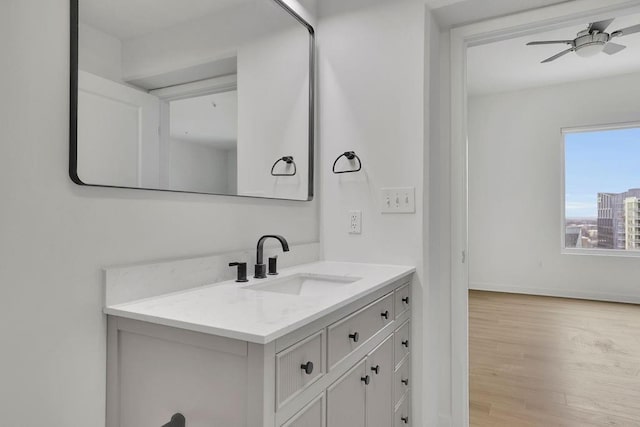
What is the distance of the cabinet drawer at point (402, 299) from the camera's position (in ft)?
5.49

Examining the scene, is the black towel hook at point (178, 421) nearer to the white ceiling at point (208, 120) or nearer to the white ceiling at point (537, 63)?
the white ceiling at point (208, 120)

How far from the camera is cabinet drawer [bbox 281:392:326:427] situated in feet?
3.17

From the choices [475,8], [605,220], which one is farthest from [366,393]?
[605,220]

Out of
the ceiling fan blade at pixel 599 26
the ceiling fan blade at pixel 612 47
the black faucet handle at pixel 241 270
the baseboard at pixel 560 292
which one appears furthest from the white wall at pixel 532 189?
the black faucet handle at pixel 241 270

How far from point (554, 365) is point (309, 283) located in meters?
2.21

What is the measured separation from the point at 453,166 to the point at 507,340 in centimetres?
208

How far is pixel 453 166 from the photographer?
201 centimetres

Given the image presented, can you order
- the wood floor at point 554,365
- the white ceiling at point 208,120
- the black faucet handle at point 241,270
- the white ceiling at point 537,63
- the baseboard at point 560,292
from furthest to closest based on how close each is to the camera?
the baseboard at point 560,292 < the white ceiling at point 537,63 < the wood floor at point 554,365 < the black faucet handle at point 241,270 < the white ceiling at point 208,120

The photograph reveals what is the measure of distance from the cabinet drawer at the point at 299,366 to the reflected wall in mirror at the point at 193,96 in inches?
26.5

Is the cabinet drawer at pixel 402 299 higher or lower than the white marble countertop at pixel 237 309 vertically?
lower

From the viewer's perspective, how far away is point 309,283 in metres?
1.67

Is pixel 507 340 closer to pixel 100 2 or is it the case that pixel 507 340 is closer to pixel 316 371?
pixel 316 371

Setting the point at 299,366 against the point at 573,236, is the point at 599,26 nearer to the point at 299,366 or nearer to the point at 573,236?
the point at 573,236

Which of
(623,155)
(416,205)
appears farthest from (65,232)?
(623,155)
